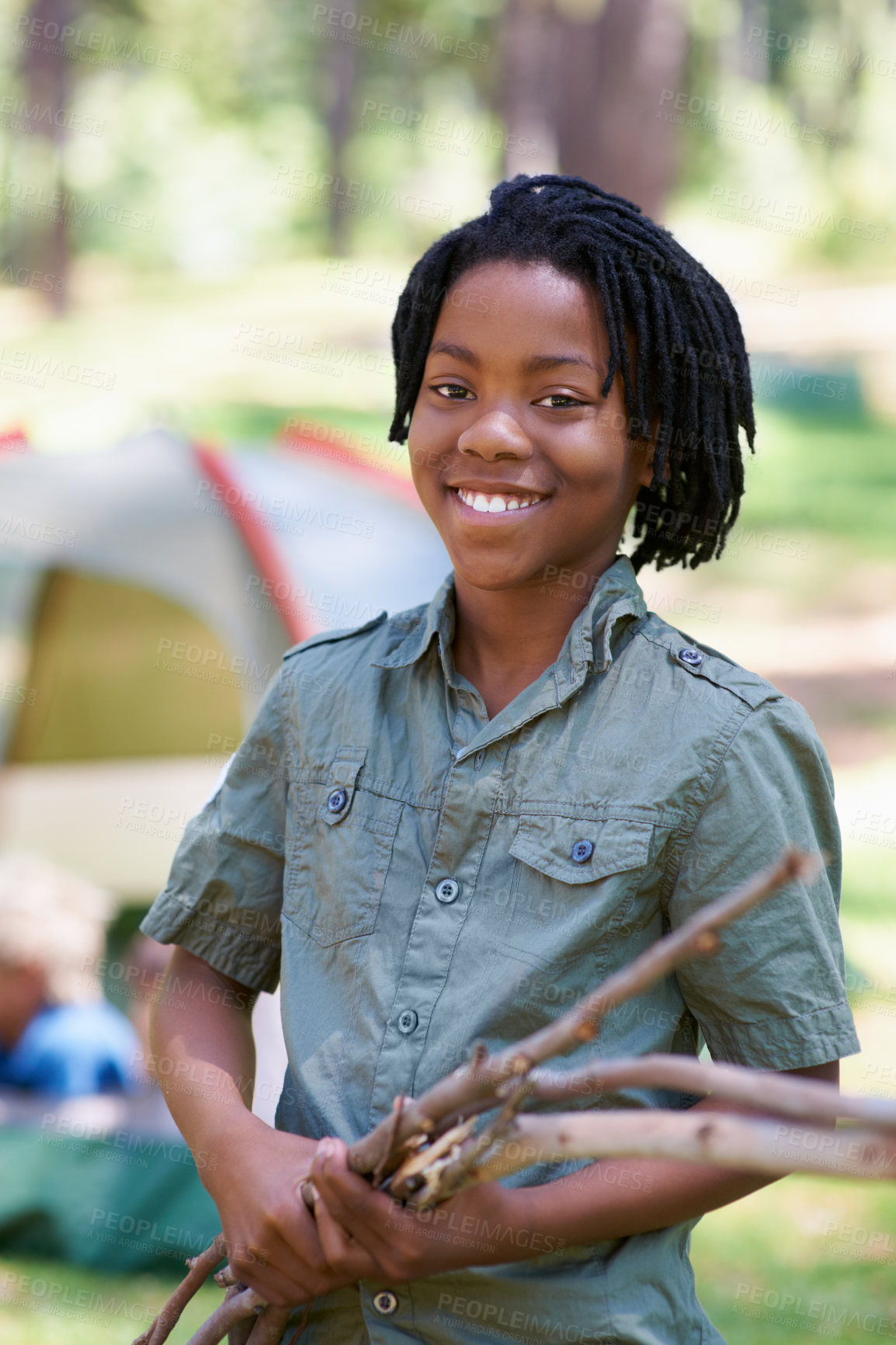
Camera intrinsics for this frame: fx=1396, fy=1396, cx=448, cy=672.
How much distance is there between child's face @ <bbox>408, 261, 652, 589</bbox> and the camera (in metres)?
1.29

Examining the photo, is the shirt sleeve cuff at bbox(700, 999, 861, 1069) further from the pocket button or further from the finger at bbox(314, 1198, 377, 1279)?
the finger at bbox(314, 1198, 377, 1279)

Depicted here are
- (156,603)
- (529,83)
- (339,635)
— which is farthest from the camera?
(529,83)

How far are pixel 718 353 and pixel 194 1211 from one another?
7.09 feet

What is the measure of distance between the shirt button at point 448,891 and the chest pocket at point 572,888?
0.16 feet

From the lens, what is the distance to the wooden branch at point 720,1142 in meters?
0.74

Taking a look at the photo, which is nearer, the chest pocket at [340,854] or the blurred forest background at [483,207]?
A: the chest pocket at [340,854]

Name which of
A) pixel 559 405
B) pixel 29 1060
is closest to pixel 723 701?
pixel 559 405

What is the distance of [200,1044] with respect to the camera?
55.2 inches
